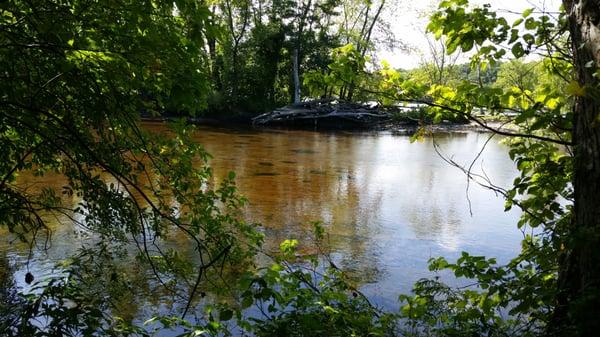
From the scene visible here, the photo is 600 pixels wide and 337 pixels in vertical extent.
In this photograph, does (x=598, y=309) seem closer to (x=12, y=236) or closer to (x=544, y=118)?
(x=544, y=118)

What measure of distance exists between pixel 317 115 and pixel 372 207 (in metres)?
21.5

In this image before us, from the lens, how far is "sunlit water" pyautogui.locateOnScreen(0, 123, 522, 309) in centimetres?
767

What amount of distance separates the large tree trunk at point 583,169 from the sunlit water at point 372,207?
2.75 ft

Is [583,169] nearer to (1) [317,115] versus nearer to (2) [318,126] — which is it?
(1) [317,115]

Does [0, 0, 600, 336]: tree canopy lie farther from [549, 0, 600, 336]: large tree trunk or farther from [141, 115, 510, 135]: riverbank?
[141, 115, 510, 135]: riverbank

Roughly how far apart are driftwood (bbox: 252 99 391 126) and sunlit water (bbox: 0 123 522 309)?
1086cm

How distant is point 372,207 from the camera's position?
11.6m

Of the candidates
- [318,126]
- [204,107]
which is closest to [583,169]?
[204,107]

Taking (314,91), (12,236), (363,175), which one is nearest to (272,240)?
(12,236)

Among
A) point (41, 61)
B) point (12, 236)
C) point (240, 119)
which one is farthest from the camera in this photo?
point (240, 119)

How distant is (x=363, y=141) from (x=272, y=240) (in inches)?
729

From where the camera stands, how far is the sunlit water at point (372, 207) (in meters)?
7.67

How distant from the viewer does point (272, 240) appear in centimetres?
851

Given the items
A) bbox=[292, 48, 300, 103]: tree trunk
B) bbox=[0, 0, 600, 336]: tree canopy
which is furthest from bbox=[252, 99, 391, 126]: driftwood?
bbox=[0, 0, 600, 336]: tree canopy
